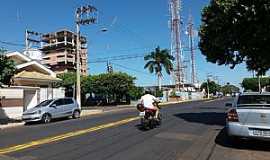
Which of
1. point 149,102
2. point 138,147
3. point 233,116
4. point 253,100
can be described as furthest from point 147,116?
point 233,116

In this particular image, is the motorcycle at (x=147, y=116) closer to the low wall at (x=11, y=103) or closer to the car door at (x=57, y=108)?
the car door at (x=57, y=108)

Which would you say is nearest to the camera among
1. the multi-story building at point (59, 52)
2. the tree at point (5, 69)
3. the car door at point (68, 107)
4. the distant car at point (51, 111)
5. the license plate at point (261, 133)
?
the license plate at point (261, 133)

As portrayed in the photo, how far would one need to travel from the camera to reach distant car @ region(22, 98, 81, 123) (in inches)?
972

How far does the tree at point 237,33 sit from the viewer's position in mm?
14703

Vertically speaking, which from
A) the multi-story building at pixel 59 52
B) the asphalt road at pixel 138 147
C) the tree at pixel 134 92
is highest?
the multi-story building at pixel 59 52

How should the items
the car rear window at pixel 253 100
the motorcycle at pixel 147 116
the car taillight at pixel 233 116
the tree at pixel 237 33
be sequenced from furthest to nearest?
the motorcycle at pixel 147 116
the tree at pixel 237 33
the car rear window at pixel 253 100
the car taillight at pixel 233 116

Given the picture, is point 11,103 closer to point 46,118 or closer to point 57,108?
point 57,108

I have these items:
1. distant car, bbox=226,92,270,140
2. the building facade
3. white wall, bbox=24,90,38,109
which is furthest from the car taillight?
white wall, bbox=24,90,38,109

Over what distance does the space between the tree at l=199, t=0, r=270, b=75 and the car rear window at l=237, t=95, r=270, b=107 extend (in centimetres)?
375

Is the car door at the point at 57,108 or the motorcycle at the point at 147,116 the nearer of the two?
the motorcycle at the point at 147,116

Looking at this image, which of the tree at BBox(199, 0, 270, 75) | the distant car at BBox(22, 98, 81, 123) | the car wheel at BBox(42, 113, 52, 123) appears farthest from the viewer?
the car wheel at BBox(42, 113, 52, 123)

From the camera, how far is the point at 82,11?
137 feet

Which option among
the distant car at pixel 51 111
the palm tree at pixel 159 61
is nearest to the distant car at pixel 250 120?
the distant car at pixel 51 111

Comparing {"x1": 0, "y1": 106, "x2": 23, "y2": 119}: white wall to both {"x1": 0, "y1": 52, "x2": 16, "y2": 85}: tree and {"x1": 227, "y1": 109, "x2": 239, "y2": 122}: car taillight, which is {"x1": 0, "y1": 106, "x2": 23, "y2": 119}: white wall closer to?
{"x1": 0, "y1": 52, "x2": 16, "y2": 85}: tree
